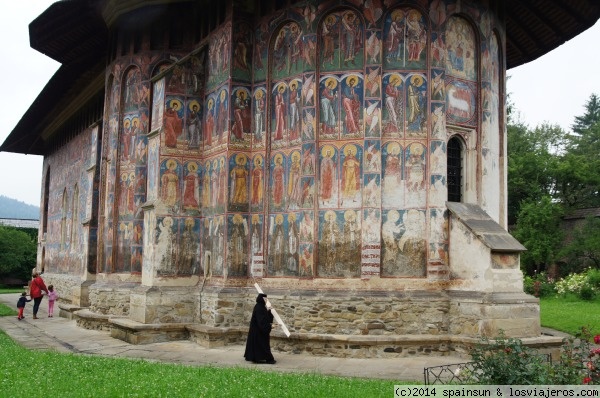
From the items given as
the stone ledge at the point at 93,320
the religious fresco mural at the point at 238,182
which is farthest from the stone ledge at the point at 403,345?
the stone ledge at the point at 93,320

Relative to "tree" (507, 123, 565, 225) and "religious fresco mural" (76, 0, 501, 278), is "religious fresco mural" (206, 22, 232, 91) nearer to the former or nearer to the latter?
"religious fresco mural" (76, 0, 501, 278)

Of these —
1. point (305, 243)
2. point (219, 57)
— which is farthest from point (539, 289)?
point (219, 57)

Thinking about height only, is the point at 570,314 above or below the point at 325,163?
below

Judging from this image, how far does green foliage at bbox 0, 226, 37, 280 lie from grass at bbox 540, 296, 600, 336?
31.8 m

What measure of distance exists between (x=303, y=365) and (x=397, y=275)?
2578 millimetres

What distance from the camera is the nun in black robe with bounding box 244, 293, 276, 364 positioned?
11.6 meters

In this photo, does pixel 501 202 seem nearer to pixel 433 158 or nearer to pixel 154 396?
pixel 433 158

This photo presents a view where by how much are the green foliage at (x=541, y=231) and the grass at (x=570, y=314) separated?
7773mm

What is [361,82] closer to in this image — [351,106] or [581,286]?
[351,106]

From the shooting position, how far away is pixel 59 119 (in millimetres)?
28031

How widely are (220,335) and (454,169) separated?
602 centimetres

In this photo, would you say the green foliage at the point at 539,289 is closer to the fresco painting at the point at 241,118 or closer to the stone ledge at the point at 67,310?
the fresco painting at the point at 241,118

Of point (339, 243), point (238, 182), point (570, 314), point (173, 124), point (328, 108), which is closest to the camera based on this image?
point (339, 243)

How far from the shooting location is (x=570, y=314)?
17656mm
